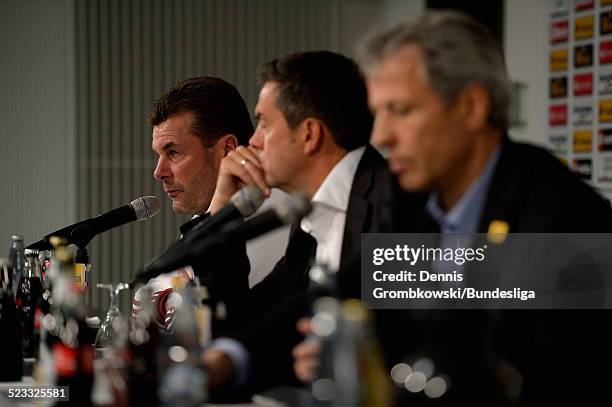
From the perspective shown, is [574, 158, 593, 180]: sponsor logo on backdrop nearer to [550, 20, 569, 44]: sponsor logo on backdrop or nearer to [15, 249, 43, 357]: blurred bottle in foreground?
[550, 20, 569, 44]: sponsor logo on backdrop

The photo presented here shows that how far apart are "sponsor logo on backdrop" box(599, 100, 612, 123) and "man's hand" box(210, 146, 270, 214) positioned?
297 cm

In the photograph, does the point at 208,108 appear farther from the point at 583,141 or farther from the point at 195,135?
the point at 583,141

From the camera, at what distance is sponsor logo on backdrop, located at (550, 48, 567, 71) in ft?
17.2

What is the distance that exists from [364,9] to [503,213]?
545cm

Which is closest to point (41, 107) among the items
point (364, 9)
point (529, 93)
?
point (364, 9)

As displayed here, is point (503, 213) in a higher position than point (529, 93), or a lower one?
lower

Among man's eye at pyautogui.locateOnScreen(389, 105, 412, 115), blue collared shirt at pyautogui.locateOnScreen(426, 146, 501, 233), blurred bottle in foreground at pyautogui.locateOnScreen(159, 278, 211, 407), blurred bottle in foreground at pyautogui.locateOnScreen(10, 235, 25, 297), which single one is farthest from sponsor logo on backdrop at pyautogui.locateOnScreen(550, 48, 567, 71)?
blurred bottle in foreground at pyautogui.locateOnScreen(159, 278, 211, 407)

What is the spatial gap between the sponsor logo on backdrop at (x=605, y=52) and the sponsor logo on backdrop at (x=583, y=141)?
0.36 metres

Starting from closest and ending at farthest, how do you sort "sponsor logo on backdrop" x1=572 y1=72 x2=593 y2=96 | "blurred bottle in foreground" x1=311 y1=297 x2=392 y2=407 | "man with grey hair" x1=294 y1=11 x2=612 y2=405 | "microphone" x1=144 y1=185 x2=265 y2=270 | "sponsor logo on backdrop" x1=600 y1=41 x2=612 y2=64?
"blurred bottle in foreground" x1=311 y1=297 x2=392 y2=407, "man with grey hair" x1=294 y1=11 x2=612 y2=405, "microphone" x1=144 y1=185 x2=265 y2=270, "sponsor logo on backdrop" x1=600 y1=41 x2=612 y2=64, "sponsor logo on backdrop" x1=572 y1=72 x2=593 y2=96

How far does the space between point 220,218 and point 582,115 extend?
3.78m

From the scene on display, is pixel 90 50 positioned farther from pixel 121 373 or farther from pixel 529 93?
pixel 121 373

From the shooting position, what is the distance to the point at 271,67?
7.68ft

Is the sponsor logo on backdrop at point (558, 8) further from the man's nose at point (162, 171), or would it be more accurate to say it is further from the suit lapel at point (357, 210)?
the suit lapel at point (357, 210)

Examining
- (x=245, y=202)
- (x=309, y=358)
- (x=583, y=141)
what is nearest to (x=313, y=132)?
(x=245, y=202)
